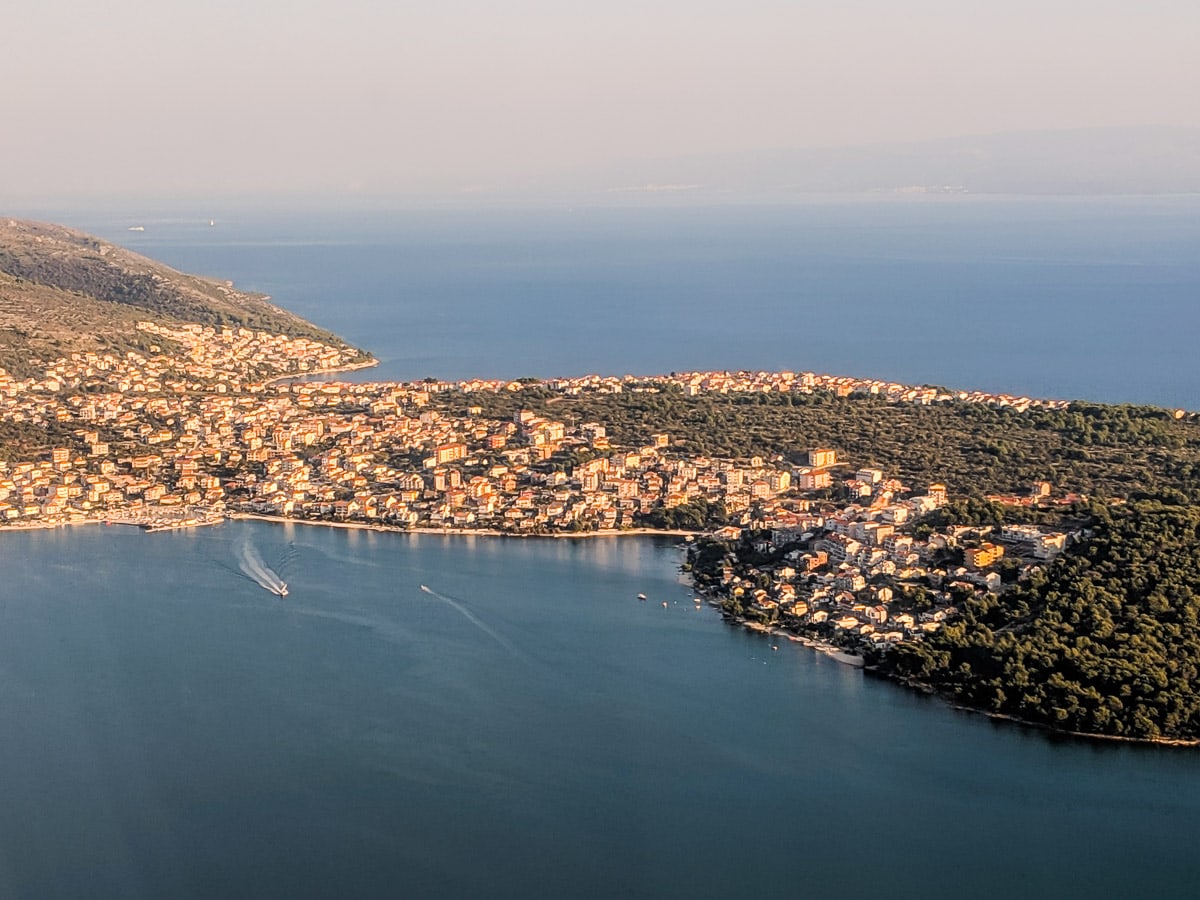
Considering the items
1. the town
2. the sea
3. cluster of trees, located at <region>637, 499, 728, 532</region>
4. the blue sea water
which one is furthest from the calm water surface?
the blue sea water

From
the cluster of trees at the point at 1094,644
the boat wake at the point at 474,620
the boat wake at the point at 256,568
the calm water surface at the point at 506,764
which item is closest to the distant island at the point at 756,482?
the cluster of trees at the point at 1094,644

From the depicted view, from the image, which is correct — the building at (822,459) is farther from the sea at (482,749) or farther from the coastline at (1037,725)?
the coastline at (1037,725)

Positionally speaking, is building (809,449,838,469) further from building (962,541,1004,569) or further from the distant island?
building (962,541,1004,569)

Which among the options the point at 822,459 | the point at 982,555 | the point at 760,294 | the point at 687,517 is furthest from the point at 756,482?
the point at 760,294

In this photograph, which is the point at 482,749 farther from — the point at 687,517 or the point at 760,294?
the point at 760,294

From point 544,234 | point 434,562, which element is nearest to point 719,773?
point 434,562
